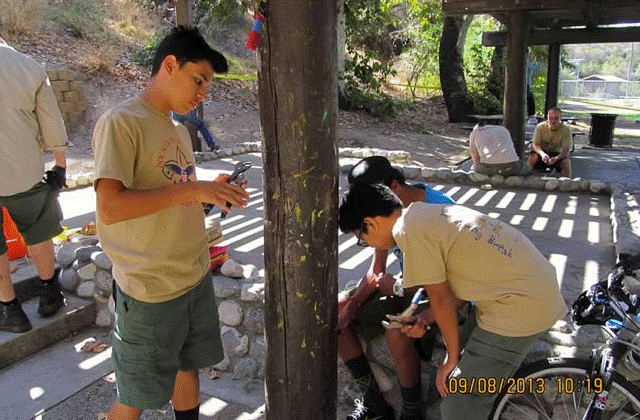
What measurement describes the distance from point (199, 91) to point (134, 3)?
18.8 meters

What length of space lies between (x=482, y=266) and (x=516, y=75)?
6764 millimetres

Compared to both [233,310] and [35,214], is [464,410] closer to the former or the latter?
[233,310]

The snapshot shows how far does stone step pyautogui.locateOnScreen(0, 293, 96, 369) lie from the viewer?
3.46 meters

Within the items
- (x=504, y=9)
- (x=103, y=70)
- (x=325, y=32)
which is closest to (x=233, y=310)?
(x=325, y=32)

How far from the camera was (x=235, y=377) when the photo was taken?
3.39 m

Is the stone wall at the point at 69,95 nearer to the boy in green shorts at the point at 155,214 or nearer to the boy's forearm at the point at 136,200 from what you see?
the boy in green shorts at the point at 155,214

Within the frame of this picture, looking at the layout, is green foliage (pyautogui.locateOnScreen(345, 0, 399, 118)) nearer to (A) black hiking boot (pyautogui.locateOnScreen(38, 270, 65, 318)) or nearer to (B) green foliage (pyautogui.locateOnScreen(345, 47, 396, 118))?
(B) green foliage (pyautogui.locateOnScreen(345, 47, 396, 118))


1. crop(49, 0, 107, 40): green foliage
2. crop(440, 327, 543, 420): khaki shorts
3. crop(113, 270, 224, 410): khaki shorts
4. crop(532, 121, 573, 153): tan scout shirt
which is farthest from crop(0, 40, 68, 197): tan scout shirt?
crop(49, 0, 107, 40): green foliage

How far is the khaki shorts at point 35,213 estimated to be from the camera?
327 cm

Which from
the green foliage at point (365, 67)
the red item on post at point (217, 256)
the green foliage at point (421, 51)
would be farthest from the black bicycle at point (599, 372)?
the green foliage at point (421, 51)

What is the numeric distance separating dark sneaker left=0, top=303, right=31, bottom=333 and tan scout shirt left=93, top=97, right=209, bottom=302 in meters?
1.65

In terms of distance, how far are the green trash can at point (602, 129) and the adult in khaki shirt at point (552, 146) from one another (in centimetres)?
491

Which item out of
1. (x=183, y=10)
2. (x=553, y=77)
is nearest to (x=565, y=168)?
(x=183, y=10)

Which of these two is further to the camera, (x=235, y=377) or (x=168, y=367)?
(x=235, y=377)
